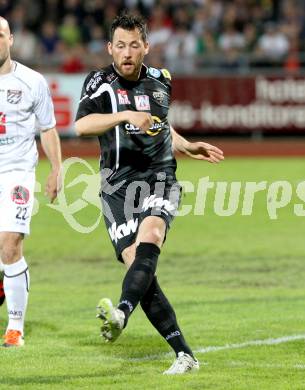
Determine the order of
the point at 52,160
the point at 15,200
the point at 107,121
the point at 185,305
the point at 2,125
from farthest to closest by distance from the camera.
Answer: the point at 185,305 → the point at 52,160 → the point at 2,125 → the point at 15,200 → the point at 107,121

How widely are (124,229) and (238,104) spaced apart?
704 inches

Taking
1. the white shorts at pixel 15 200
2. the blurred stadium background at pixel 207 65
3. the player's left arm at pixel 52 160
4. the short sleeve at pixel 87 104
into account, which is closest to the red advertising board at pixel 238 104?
the blurred stadium background at pixel 207 65

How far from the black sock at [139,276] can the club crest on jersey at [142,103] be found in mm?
914

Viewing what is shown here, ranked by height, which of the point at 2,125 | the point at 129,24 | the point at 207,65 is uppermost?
the point at 129,24

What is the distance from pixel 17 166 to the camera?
7633 millimetres

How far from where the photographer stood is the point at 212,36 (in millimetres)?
25312

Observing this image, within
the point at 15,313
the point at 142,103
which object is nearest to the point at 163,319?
the point at 142,103

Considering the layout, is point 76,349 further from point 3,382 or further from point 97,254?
point 97,254

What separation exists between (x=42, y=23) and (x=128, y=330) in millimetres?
18230

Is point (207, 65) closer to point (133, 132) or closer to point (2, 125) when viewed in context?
point (2, 125)

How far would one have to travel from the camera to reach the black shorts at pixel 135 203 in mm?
6688

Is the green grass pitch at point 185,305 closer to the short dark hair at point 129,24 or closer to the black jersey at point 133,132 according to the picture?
the black jersey at point 133,132

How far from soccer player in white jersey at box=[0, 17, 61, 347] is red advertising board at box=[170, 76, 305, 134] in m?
16.5

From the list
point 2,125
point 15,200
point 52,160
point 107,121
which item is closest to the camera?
point 107,121
